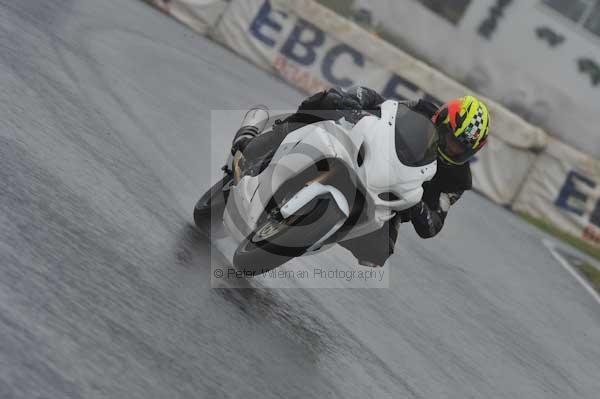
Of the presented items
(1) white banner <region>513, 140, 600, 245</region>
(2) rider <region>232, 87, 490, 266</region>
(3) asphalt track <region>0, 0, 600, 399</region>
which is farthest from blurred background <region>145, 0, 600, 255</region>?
(2) rider <region>232, 87, 490, 266</region>

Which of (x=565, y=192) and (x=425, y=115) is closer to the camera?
(x=425, y=115)

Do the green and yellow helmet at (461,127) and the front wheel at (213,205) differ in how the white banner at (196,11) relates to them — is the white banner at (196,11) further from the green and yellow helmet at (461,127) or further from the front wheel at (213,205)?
the green and yellow helmet at (461,127)

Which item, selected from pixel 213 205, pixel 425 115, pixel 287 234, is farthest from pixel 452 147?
pixel 213 205

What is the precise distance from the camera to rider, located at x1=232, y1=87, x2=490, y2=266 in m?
7.08

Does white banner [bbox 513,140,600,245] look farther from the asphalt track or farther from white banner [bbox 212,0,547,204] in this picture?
the asphalt track

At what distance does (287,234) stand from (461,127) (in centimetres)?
146

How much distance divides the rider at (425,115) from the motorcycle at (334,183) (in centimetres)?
15

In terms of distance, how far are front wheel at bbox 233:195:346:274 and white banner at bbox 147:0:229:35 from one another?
1404 cm

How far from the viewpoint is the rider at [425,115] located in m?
7.08

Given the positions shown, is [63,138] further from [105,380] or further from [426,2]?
[426,2]

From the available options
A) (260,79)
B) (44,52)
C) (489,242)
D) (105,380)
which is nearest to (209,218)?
(105,380)

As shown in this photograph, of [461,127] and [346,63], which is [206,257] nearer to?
[461,127]

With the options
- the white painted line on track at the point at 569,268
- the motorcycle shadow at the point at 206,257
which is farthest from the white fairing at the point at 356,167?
the white painted line on track at the point at 569,268

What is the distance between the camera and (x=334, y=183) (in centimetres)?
656
